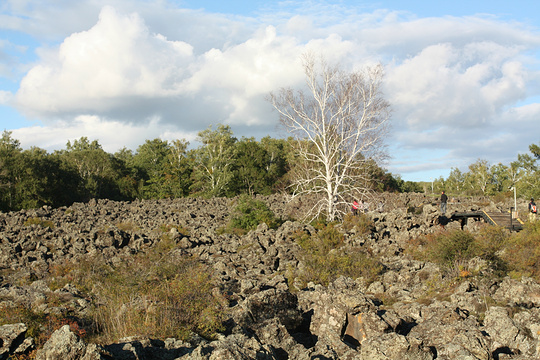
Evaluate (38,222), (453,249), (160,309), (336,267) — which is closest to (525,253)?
(453,249)

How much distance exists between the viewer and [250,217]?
26.1 metres

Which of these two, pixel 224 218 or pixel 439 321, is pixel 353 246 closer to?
pixel 439 321

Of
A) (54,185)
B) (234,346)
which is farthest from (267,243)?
(54,185)

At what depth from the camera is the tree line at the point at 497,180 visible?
140 ft

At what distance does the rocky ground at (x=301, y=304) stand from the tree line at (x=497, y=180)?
2552cm

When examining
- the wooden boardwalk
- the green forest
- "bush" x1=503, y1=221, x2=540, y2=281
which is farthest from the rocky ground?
the green forest

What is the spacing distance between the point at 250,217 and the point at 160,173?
38944 mm

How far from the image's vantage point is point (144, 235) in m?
24.5

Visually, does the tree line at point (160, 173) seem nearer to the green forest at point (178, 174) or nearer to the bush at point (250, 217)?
the green forest at point (178, 174)

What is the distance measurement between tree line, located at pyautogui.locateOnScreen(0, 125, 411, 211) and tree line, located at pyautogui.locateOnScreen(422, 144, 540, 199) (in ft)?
28.7

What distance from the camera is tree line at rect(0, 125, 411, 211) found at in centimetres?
4666

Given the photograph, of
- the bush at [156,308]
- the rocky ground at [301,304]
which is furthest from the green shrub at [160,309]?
the rocky ground at [301,304]

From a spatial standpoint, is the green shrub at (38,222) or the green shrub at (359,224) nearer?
the green shrub at (359,224)

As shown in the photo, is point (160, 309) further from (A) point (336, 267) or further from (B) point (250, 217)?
(B) point (250, 217)
